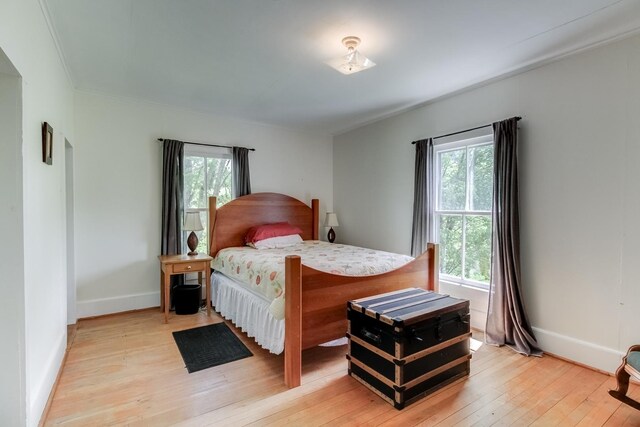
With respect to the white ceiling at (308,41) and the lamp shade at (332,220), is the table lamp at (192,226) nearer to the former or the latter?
the white ceiling at (308,41)

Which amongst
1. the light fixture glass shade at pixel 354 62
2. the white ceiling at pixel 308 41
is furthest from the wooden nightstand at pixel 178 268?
the light fixture glass shade at pixel 354 62

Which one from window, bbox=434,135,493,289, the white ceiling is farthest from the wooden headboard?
window, bbox=434,135,493,289

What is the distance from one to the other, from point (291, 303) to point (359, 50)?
2033 mm

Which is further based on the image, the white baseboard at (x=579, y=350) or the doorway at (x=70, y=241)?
the doorway at (x=70, y=241)

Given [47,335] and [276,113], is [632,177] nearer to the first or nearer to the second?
[276,113]

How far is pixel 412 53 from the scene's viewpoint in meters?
2.55

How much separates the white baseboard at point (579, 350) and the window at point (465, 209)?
682 millimetres

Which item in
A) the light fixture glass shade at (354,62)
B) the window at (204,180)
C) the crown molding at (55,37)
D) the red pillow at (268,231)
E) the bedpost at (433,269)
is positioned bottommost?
the bedpost at (433,269)

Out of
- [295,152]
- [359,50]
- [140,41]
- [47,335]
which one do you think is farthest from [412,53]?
[47,335]

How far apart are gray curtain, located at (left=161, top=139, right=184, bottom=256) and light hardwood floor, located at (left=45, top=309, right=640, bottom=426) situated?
1.35 m

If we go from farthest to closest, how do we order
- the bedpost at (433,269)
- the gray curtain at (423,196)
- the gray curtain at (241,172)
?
the gray curtain at (241,172)
the gray curtain at (423,196)
the bedpost at (433,269)

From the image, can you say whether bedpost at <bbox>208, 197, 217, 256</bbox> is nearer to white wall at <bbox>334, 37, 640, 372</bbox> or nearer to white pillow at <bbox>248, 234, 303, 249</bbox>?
white pillow at <bbox>248, 234, 303, 249</bbox>

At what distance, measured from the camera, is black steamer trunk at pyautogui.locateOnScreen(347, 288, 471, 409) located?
1.96m

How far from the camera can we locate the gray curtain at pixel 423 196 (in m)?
3.58
